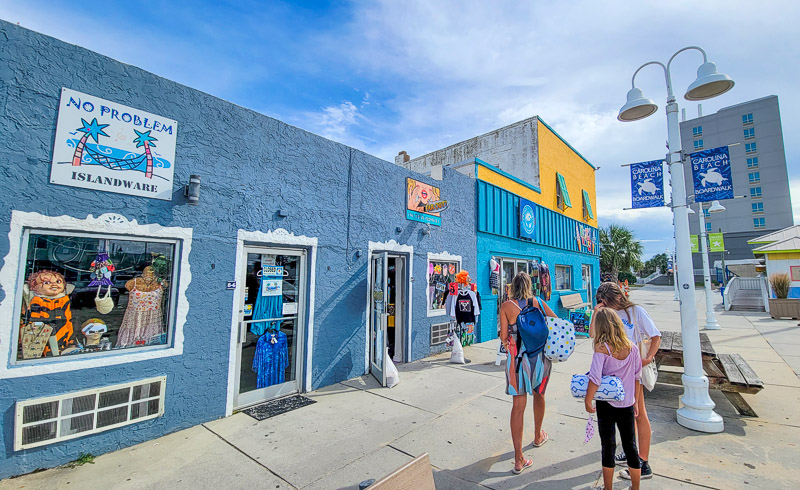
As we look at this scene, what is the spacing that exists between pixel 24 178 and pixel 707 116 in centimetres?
7025

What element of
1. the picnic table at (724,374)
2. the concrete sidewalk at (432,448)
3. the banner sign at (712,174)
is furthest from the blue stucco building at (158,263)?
the banner sign at (712,174)

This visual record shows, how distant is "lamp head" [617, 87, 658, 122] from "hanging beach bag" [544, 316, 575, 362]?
363 cm

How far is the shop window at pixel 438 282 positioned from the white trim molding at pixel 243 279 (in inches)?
124

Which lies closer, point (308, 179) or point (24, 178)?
point (24, 178)

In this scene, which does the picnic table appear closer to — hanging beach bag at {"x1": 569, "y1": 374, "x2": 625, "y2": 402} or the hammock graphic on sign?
hanging beach bag at {"x1": 569, "y1": 374, "x2": 625, "y2": 402}

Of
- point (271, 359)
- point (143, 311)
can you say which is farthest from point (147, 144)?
point (271, 359)

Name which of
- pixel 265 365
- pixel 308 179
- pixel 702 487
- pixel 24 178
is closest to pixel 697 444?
pixel 702 487

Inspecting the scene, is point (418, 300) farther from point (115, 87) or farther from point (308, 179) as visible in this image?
point (115, 87)

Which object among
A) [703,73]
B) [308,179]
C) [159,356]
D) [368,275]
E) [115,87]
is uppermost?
[703,73]

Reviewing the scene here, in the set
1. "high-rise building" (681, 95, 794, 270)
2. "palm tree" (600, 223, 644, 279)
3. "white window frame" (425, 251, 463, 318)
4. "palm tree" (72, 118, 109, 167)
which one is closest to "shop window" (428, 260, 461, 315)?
"white window frame" (425, 251, 463, 318)

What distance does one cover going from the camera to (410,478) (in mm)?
2205

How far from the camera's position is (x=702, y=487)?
3.13m

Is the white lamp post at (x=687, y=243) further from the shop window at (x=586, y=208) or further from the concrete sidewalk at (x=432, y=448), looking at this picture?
the shop window at (x=586, y=208)

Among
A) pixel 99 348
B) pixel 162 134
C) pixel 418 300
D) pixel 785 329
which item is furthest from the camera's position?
pixel 785 329
